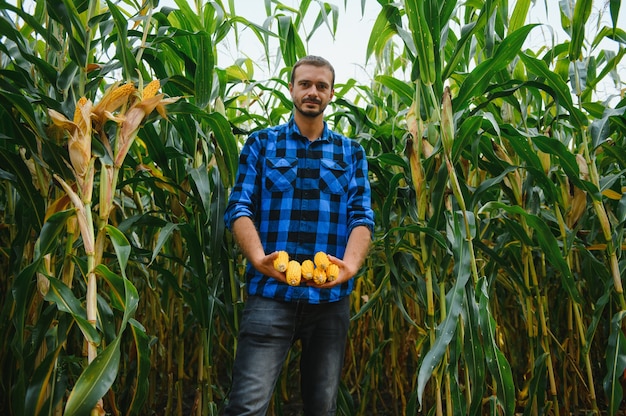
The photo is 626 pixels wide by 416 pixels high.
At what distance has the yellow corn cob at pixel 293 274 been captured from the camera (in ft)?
3.98

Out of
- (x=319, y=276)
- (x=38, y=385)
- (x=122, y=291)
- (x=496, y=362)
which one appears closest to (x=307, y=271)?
(x=319, y=276)

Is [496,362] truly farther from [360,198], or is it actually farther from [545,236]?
[360,198]

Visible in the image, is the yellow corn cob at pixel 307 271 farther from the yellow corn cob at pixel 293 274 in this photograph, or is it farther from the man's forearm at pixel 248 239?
the man's forearm at pixel 248 239

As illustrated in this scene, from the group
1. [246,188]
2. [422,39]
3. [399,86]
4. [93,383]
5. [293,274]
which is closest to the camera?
[93,383]

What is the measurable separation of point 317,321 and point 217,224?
17.2 inches

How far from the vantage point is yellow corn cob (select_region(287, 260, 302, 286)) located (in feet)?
3.98

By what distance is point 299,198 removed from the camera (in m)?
1.50

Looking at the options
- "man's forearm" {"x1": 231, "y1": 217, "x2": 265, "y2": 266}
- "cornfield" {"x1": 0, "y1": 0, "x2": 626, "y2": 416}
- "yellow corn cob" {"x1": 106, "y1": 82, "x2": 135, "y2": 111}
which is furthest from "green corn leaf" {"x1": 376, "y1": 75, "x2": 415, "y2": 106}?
"yellow corn cob" {"x1": 106, "y1": 82, "x2": 135, "y2": 111}

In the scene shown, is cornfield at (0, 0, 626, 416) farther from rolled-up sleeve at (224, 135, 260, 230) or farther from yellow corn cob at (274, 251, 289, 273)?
yellow corn cob at (274, 251, 289, 273)

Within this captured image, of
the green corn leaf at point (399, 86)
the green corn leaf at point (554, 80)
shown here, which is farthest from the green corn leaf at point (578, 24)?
the green corn leaf at point (399, 86)

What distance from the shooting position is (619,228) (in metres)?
1.51

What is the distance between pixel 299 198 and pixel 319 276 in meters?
0.34

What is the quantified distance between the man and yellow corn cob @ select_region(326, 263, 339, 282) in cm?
10

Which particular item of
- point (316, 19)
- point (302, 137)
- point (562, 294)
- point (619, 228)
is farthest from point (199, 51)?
point (562, 294)
